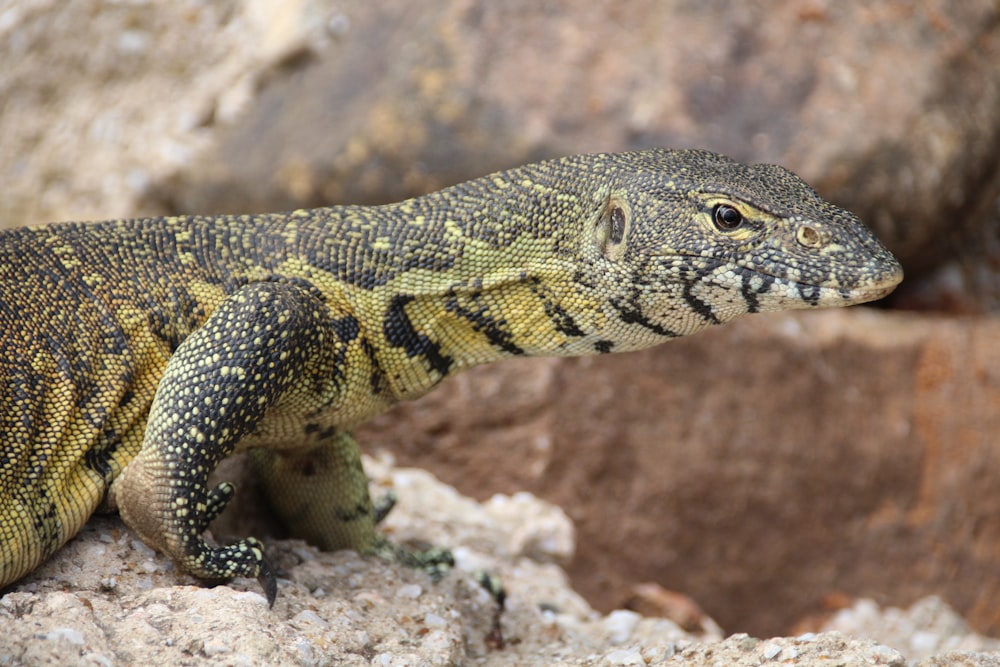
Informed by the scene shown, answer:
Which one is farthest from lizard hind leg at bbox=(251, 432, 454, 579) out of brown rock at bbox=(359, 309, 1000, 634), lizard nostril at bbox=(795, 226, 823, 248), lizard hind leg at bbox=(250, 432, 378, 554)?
lizard nostril at bbox=(795, 226, 823, 248)

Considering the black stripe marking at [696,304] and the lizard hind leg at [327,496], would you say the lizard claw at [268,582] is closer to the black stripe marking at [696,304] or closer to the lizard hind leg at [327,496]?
the lizard hind leg at [327,496]

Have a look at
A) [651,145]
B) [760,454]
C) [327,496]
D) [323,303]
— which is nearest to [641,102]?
[651,145]

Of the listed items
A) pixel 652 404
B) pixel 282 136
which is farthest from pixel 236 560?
pixel 282 136

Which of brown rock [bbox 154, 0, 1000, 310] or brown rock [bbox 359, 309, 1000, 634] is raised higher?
brown rock [bbox 154, 0, 1000, 310]

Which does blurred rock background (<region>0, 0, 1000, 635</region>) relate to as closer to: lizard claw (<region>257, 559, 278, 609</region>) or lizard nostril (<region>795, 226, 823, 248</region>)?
lizard claw (<region>257, 559, 278, 609</region>)

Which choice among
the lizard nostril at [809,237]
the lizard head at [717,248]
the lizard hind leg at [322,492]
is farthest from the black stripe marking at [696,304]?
the lizard hind leg at [322,492]

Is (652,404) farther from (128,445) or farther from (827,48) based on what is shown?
(128,445)
